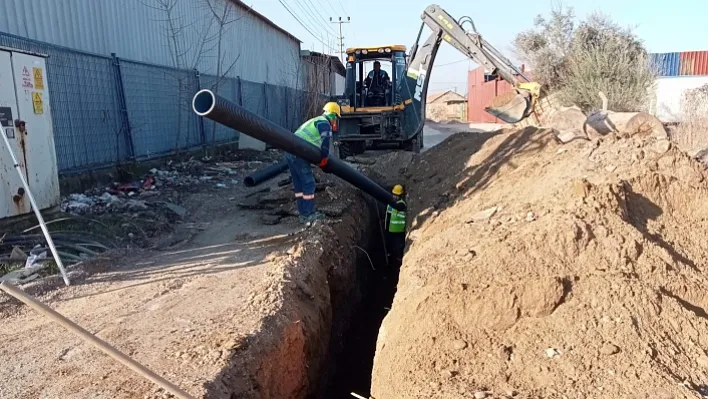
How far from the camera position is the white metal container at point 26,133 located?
6.11m

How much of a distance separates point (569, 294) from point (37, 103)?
6.72m

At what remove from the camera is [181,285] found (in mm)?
5168

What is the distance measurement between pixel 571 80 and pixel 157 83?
44.9ft

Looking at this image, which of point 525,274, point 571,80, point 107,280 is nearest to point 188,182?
point 107,280

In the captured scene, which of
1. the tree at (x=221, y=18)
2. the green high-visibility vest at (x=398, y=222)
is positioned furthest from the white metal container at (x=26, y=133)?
the tree at (x=221, y=18)

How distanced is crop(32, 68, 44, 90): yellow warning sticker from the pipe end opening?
3.60 metres

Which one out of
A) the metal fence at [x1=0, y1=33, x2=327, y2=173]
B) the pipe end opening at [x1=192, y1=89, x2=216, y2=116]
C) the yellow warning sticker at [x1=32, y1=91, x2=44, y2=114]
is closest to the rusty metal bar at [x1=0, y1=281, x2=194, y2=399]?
the pipe end opening at [x1=192, y1=89, x2=216, y2=116]

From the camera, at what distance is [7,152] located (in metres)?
6.12

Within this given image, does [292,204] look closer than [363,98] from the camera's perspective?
Yes

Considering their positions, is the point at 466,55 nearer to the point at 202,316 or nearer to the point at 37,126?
the point at 37,126

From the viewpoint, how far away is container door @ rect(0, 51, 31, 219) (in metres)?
6.05

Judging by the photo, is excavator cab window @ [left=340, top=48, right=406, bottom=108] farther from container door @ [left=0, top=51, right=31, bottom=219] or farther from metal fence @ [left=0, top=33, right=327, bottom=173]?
container door @ [left=0, top=51, right=31, bottom=219]

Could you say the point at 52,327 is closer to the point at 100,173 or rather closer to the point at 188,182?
the point at 100,173

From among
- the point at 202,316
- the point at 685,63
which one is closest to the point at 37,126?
the point at 202,316
